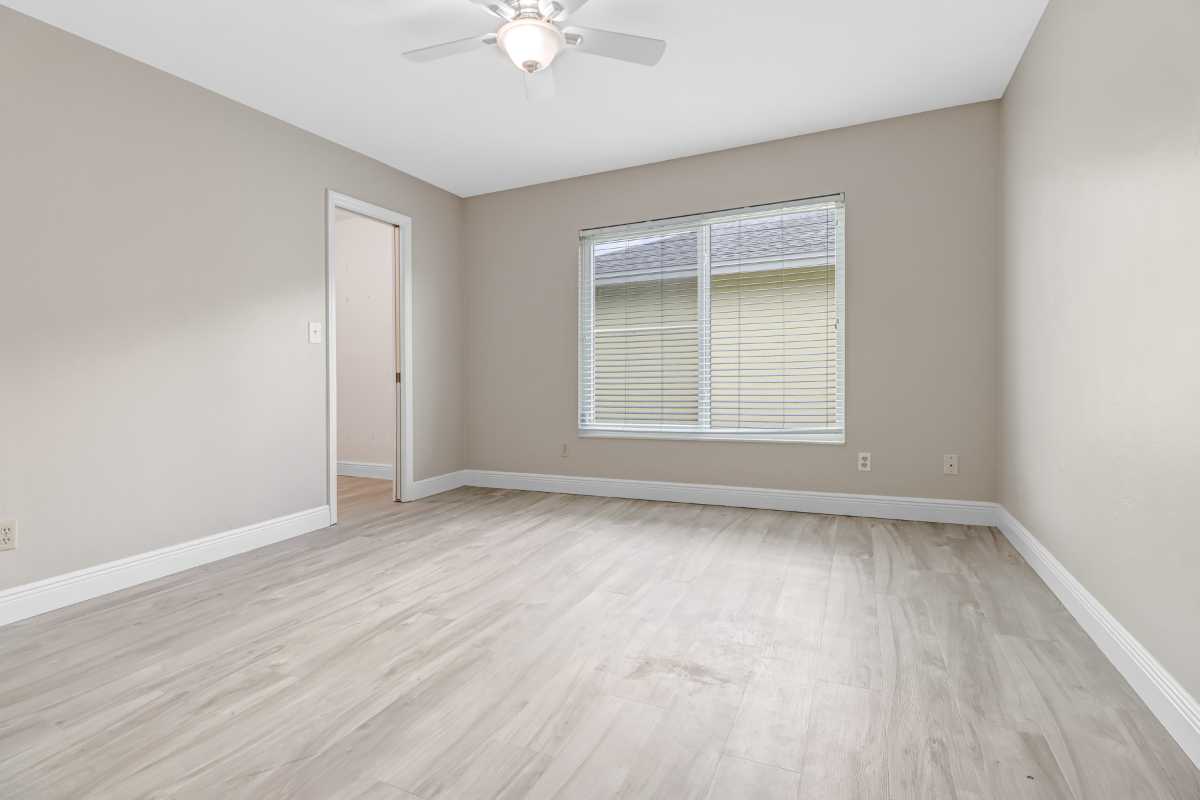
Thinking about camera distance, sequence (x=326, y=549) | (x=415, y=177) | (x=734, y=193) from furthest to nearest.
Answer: (x=415, y=177) < (x=734, y=193) < (x=326, y=549)

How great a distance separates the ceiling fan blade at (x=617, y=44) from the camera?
2.37 meters

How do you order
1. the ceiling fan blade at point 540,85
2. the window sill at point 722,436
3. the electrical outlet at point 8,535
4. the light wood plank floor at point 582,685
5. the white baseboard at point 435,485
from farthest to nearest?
the white baseboard at point 435,485
the window sill at point 722,436
the ceiling fan blade at point 540,85
the electrical outlet at point 8,535
the light wood plank floor at point 582,685

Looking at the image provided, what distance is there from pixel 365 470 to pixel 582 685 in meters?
4.70

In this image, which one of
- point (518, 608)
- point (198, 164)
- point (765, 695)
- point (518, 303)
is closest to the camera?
point (765, 695)

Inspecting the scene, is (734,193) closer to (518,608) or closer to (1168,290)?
(1168,290)

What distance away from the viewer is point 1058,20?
2432 mm

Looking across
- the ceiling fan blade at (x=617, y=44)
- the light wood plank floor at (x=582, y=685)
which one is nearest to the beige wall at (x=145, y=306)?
the light wood plank floor at (x=582, y=685)

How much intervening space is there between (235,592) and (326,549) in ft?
2.19

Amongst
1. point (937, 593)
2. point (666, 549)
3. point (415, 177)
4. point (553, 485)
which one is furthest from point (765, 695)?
point (415, 177)

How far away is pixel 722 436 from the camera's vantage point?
426cm

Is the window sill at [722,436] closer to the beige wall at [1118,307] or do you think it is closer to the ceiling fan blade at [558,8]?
the beige wall at [1118,307]

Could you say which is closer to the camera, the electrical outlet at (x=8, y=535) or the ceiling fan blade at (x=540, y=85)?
the electrical outlet at (x=8, y=535)

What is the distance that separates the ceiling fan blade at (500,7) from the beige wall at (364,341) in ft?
11.6

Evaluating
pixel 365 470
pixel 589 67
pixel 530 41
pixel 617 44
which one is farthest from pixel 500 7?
pixel 365 470
